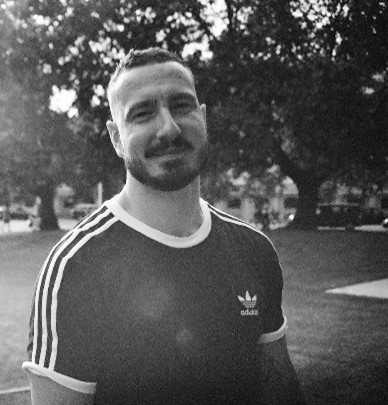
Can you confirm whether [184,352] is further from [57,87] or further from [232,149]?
[232,149]

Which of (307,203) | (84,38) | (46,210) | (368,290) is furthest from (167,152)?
(46,210)

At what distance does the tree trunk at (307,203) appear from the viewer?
2950 centimetres

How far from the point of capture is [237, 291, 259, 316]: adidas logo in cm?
191

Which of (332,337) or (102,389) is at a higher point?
(102,389)

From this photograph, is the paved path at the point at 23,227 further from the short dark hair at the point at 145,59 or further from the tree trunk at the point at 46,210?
the short dark hair at the point at 145,59

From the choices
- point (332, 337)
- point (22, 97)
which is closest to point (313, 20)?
point (22, 97)

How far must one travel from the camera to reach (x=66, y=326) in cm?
166

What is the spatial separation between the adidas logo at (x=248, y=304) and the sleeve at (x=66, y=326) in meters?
0.49

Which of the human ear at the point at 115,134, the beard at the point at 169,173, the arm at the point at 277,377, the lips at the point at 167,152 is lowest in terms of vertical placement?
the arm at the point at 277,377

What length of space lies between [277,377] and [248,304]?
1.00 feet

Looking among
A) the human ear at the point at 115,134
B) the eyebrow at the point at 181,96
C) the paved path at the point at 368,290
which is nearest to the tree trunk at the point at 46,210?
the paved path at the point at 368,290

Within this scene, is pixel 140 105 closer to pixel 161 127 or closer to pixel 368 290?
pixel 161 127

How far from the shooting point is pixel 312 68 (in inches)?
681

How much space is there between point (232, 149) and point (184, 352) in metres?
22.5
